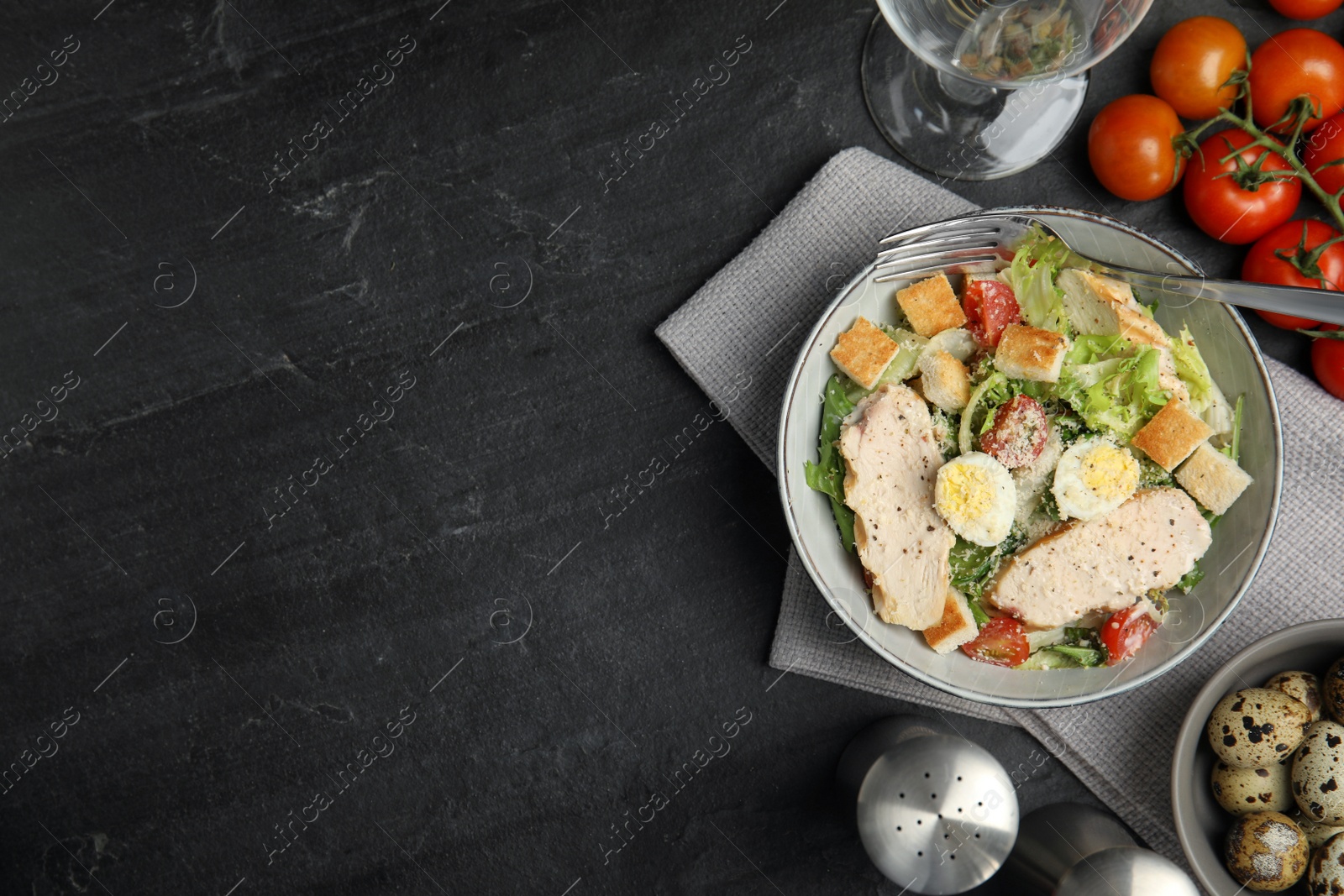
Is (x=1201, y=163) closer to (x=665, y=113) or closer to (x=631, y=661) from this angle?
(x=665, y=113)

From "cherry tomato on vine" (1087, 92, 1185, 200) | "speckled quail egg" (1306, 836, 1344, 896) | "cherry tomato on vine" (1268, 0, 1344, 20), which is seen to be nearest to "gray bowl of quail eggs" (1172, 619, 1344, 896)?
"speckled quail egg" (1306, 836, 1344, 896)

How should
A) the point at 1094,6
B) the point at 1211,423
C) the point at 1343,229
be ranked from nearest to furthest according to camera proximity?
the point at 1094,6
the point at 1211,423
the point at 1343,229

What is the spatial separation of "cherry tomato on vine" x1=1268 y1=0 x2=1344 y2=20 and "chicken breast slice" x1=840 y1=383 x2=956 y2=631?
52.5 inches

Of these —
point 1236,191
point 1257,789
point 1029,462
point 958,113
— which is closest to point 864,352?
point 1029,462

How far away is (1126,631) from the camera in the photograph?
1.79 meters

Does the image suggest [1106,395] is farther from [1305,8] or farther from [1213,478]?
[1305,8]

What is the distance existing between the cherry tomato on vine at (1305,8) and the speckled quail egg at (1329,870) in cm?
182

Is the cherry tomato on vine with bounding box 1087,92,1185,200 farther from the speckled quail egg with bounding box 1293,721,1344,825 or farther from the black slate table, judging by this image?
the speckled quail egg with bounding box 1293,721,1344,825

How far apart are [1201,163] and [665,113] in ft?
4.12

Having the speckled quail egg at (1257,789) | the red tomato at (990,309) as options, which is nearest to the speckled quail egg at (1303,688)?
the speckled quail egg at (1257,789)

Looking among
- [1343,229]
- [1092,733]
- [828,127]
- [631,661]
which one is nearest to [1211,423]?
[1343,229]

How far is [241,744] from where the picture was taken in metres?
2.18

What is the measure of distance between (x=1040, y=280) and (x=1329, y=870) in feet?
4.23

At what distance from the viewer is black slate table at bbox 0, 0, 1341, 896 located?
2.15 metres
